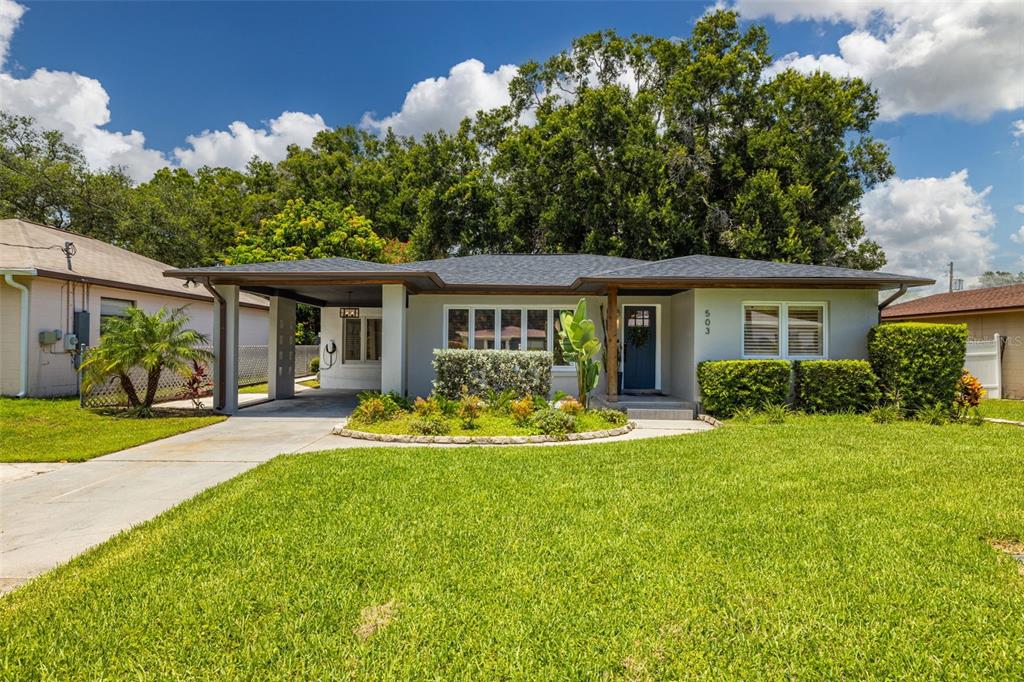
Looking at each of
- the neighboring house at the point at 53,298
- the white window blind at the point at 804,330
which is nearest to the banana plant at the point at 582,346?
the white window blind at the point at 804,330

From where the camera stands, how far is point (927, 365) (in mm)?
10062

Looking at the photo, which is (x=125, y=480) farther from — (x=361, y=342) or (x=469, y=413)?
(x=361, y=342)

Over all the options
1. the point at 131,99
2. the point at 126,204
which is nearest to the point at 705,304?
the point at 131,99

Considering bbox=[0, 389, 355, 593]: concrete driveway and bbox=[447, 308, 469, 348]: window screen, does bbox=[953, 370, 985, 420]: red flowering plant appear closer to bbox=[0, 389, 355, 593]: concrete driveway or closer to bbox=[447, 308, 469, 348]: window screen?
bbox=[447, 308, 469, 348]: window screen

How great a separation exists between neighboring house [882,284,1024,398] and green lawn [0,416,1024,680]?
12478 millimetres

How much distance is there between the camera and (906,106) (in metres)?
15.9

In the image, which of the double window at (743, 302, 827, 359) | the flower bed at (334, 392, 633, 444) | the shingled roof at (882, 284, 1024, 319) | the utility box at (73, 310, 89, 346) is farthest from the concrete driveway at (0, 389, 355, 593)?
the shingled roof at (882, 284, 1024, 319)

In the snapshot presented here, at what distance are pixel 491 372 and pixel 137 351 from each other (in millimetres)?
7242

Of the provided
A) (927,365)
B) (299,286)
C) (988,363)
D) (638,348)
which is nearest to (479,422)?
(299,286)


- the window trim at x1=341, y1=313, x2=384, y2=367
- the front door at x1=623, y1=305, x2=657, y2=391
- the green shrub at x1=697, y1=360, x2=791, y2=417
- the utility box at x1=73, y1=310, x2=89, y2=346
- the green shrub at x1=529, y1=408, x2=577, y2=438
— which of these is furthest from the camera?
the window trim at x1=341, y1=313, x2=384, y2=367

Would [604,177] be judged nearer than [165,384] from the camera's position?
No

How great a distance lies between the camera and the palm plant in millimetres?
9867

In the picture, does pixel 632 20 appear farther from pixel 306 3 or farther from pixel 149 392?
pixel 149 392

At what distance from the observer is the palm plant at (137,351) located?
32.4 ft
